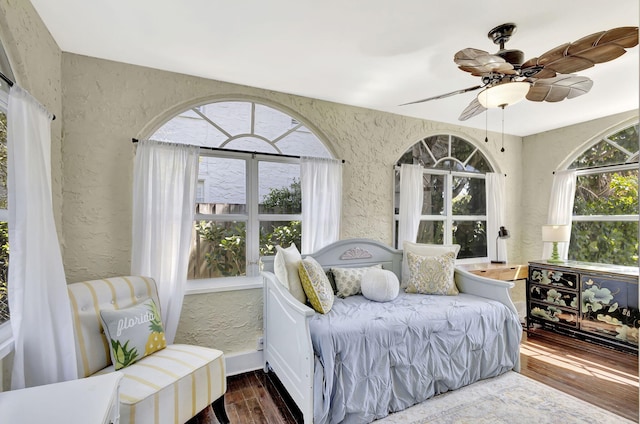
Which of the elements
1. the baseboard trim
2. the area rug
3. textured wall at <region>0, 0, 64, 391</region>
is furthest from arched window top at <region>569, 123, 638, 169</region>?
textured wall at <region>0, 0, 64, 391</region>

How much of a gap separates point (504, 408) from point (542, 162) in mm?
3301

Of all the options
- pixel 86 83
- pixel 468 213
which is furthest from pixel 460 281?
pixel 86 83

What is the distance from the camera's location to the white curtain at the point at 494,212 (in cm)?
404

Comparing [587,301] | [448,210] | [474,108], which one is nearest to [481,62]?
[474,108]

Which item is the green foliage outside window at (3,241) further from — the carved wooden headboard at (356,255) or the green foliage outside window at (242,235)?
the carved wooden headboard at (356,255)

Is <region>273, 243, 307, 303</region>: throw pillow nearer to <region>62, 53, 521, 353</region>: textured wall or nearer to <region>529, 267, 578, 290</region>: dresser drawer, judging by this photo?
<region>62, 53, 521, 353</region>: textured wall

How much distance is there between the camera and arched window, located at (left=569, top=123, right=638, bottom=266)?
339 cm

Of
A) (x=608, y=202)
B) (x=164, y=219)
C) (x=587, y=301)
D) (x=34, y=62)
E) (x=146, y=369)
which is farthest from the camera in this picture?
(x=608, y=202)

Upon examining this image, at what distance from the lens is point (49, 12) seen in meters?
1.77

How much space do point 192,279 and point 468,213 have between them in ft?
11.2

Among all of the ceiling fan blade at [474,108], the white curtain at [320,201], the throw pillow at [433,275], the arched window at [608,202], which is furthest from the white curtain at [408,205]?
the arched window at [608,202]

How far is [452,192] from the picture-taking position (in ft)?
13.0

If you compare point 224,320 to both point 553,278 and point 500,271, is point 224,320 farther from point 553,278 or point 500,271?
point 553,278

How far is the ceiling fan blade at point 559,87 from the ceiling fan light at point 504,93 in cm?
18
